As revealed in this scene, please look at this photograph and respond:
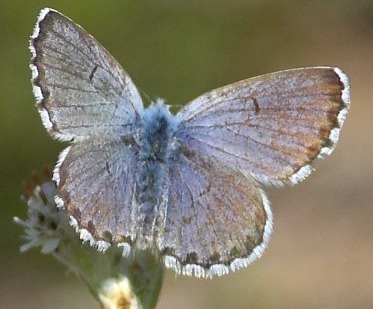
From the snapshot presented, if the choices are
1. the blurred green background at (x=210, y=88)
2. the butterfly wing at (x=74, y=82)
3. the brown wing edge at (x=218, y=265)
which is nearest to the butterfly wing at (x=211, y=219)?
the brown wing edge at (x=218, y=265)

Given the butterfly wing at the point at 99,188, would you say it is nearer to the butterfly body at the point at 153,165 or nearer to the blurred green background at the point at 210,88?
the butterfly body at the point at 153,165

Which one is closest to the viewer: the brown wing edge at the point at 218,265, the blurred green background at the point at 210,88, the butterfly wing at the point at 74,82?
the brown wing edge at the point at 218,265

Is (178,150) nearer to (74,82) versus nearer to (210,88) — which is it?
(74,82)

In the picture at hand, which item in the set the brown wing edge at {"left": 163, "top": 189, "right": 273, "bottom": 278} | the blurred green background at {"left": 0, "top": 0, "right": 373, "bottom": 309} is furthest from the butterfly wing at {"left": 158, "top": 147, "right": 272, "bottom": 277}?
the blurred green background at {"left": 0, "top": 0, "right": 373, "bottom": 309}

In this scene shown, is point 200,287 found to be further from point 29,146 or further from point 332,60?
point 332,60

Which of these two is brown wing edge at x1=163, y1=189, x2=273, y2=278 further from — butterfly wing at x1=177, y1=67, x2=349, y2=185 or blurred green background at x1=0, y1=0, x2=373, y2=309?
blurred green background at x1=0, y1=0, x2=373, y2=309

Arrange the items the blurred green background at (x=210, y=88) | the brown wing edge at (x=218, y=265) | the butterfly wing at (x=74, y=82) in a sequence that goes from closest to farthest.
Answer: the brown wing edge at (x=218, y=265) → the butterfly wing at (x=74, y=82) → the blurred green background at (x=210, y=88)

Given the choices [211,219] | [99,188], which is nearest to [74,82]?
[99,188]
